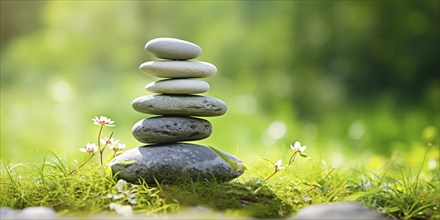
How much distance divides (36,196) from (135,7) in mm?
11627

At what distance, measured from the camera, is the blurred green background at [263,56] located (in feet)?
37.5

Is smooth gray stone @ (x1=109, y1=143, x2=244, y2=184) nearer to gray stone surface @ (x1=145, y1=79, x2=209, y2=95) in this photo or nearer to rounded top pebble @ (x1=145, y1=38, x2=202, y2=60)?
gray stone surface @ (x1=145, y1=79, x2=209, y2=95)

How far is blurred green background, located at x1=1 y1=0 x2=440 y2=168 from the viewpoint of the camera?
11438 millimetres

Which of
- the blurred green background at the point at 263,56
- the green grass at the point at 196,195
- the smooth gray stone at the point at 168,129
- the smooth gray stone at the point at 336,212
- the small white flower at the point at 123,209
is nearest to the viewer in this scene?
the smooth gray stone at the point at 336,212

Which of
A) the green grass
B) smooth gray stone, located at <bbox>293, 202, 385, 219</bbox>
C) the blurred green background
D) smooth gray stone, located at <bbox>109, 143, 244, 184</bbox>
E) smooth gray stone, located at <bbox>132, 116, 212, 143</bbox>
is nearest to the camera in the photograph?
smooth gray stone, located at <bbox>293, 202, 385, 219</bbox>

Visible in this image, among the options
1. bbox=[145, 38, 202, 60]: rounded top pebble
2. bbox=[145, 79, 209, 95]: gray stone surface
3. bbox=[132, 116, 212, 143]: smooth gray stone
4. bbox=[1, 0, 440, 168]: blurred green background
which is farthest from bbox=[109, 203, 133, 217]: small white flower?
bbox=[1, 0, 440, 168]: blurred green background

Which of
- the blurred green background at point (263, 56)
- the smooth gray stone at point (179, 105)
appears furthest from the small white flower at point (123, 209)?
the blurred green background at point (263, 56)

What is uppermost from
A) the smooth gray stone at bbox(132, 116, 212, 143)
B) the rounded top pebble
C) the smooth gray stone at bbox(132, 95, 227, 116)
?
the rounded top pebble

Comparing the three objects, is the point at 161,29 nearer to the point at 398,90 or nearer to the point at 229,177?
the point at 398,90

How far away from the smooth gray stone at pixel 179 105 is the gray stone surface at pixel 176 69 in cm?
16

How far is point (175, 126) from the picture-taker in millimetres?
3723

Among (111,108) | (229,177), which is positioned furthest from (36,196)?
(111,108)

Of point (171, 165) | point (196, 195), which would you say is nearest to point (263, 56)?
point (171, 165)

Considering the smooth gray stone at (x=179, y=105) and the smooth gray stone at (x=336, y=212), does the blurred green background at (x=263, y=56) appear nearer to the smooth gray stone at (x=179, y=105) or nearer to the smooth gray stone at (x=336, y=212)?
the smooth gray stone at (x=179, y=105)
